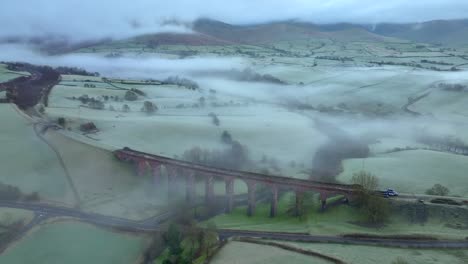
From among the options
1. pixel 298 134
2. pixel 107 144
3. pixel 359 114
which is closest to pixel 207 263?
pixel 107 144

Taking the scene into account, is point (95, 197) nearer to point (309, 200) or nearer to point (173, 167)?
point (173, 167)

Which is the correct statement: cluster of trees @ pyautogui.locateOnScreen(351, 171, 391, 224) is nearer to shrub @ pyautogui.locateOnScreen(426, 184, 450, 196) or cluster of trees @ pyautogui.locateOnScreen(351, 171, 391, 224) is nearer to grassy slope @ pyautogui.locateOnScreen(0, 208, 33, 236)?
shrub @ pyautogui.locateOnScreen(426, 184, 450, 196)

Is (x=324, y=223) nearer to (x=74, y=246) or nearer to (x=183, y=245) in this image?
(x=183, y=245)

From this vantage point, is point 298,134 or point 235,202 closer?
point 235,202

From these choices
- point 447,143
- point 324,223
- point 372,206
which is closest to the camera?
point 372,206

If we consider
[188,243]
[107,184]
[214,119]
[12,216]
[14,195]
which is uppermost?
[214,119]

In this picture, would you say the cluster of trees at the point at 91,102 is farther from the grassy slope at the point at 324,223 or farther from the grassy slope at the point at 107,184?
the grassy slope at the point at 324,223

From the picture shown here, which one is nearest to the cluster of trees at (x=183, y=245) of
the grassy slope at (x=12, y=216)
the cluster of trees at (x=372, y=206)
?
the grassy slope at (x=12, y=216)

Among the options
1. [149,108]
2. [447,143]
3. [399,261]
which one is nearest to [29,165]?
[149,108]
